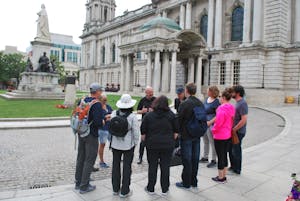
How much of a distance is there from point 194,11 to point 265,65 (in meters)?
17.2

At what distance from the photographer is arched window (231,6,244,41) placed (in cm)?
3584

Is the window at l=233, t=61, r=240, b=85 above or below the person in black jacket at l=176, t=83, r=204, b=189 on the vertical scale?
above

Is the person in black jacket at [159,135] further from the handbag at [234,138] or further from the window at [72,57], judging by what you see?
the window at [72,57]

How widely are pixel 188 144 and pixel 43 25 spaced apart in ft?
88.5

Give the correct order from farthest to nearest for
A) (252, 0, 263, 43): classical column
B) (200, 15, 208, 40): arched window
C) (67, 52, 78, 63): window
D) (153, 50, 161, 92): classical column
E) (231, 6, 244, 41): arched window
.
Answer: (67, 52, 78, 63): window
(200, 15, 208, 40): arched window
(231, 6, 244, 41): arched window
(252, 0, 263, 43): classical column
(153, 50, 161, 92): classical column

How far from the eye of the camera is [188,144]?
5293 mm

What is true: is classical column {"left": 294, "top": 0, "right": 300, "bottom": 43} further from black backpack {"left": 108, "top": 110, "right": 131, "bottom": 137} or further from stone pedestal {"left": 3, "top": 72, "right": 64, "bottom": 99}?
black backpack {"left": 108, "top": 110, "right": 131, "bottom": 137}

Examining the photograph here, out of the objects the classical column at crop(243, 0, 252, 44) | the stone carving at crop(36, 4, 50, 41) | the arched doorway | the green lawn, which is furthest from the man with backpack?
the classical column at crop(243, 0, 252, 44)

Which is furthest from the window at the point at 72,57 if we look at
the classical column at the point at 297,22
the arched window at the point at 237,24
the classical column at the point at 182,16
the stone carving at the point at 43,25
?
the classical column at the point at 297,22

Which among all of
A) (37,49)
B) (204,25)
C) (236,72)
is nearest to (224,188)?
(37,49)

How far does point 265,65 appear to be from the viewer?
3055 centimetres

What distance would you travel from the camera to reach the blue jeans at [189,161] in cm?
524

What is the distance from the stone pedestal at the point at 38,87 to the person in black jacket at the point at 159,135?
74.1 ft

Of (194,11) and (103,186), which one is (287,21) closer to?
(194,11)
